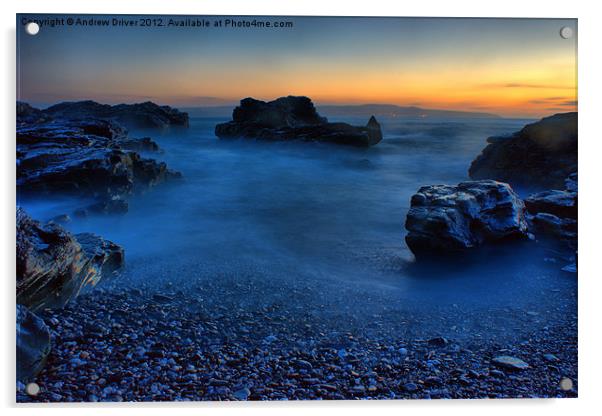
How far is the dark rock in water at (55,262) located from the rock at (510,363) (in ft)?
7.35

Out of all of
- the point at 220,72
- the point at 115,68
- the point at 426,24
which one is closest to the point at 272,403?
the point at 220,72

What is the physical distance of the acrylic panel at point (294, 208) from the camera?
2.70 m

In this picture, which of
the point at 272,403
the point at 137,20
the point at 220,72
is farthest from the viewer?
the point at 220,72

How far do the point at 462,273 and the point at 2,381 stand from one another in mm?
2747

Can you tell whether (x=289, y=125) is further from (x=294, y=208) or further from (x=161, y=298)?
(x=161, y=298)

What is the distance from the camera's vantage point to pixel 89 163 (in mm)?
3217

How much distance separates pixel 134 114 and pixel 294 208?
1168 mm

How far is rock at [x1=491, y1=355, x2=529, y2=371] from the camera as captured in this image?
274 cm

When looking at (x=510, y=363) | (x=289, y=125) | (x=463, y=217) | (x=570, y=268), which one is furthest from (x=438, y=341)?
(x=289, y=125)

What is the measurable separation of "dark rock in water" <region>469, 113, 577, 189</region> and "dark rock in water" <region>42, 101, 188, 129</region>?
1933 millimetres

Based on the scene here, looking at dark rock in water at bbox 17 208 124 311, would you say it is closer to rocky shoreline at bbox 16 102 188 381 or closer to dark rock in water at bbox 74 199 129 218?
rocky shoreline at bbox 16 102 188 381
